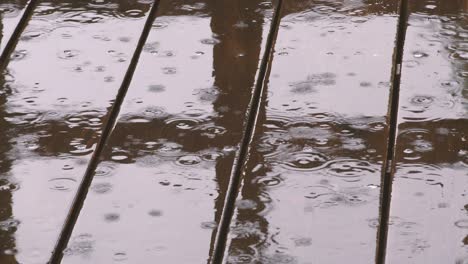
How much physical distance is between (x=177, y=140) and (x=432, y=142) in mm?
344

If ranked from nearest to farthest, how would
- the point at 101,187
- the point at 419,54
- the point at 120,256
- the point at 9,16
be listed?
the point at 120,256 → the point at 101,187 → the point at 419,54 → the point at 9,16

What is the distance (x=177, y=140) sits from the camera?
1.53 m

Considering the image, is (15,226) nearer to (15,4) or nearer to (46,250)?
(46,250)

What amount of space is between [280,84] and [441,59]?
0.83ft

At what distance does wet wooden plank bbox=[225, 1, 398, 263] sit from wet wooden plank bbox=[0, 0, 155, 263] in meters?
0.23

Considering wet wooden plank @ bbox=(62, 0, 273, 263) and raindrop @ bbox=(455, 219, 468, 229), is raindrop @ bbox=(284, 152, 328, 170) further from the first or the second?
raindrop @ bbox=(455, 219, 468, 229)

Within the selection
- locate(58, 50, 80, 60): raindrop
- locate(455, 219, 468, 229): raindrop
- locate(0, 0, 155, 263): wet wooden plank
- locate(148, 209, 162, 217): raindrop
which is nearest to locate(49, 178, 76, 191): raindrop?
locate(0, 0, 155, 263): wet wooden plank

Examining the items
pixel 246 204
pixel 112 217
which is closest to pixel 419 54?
pixel 246 204

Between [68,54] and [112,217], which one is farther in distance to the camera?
[68,54]

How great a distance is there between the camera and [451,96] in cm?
160

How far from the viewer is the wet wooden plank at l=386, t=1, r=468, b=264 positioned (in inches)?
52.2

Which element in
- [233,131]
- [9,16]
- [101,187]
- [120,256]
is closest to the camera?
[120,256]

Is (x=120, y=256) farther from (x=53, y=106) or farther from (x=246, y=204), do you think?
(x=53, y=106)

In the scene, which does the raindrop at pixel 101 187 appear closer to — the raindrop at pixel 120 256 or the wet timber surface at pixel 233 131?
the wet timber surface at pixel 233 131
